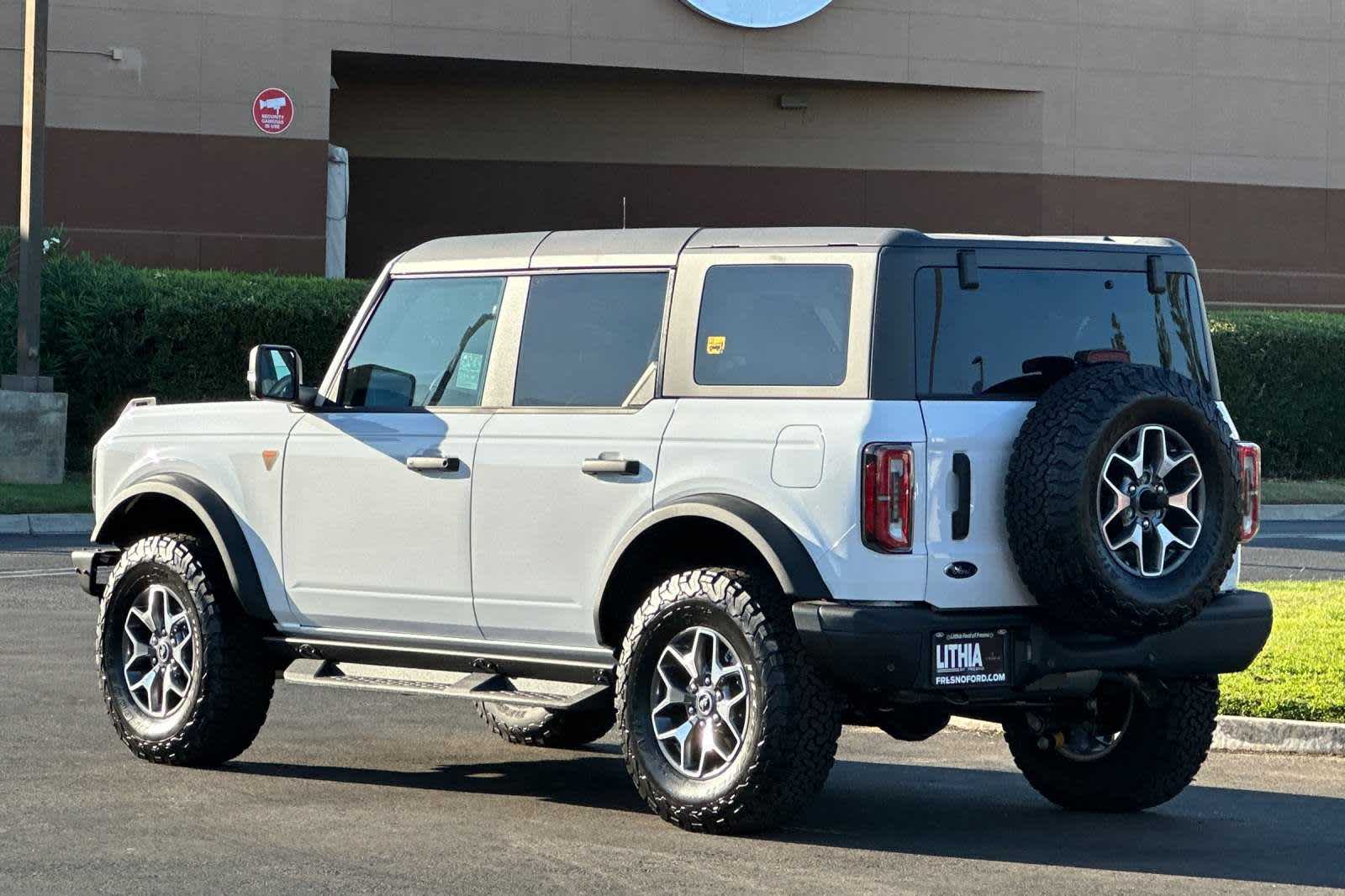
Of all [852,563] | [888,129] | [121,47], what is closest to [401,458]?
[852,563]

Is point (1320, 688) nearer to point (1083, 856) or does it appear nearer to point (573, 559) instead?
point (1083, 856)

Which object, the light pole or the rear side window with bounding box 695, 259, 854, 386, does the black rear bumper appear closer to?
the rear side window with bounding box 695, 259, 854, 386

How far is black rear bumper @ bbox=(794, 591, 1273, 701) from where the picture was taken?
6.79m

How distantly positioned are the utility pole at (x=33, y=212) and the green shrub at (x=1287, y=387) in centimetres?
1349

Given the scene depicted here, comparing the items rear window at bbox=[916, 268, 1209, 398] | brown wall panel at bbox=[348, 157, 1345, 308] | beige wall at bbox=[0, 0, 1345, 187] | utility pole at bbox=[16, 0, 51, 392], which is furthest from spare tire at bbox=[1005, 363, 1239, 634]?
brown wall panel at bbox=[348, 157, 1345, 308]

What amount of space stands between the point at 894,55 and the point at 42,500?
13.6m

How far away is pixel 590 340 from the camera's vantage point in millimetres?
7867

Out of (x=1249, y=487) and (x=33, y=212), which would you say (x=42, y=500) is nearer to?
(x=33, y=212)

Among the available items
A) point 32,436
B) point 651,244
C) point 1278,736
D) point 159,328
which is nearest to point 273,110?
point 159,328

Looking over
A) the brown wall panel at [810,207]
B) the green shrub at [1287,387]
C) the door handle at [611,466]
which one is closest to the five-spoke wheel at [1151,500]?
the door handle at [611,466]

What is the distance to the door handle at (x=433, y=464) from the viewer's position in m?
7.98

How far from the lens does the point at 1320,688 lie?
998 centimetres

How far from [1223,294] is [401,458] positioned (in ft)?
80.3

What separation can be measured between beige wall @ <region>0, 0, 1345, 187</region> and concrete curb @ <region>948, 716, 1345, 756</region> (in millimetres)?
19367
